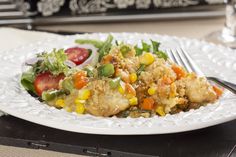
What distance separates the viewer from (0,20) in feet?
9.22

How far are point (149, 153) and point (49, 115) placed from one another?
261 millimetres

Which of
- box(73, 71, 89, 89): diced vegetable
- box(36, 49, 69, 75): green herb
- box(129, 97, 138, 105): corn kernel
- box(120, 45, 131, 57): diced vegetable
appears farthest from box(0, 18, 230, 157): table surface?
box(129, 97, 138, 105): corn kernel

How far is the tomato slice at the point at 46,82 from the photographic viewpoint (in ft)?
4.83

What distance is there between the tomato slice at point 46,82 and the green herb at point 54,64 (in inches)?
0.6

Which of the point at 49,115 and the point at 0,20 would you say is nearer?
the point at 49,115

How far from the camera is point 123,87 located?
4.33 ft

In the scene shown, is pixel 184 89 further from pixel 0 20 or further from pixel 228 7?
pixel 0 20

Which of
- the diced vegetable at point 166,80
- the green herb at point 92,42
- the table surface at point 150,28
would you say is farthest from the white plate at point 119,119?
the table surface at point 150,28

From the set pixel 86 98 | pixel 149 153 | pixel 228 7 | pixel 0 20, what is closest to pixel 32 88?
pixel 86 98

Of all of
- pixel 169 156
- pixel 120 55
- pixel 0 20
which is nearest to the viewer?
pixel 169 156

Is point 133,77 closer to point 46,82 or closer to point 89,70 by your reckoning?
point 89,70

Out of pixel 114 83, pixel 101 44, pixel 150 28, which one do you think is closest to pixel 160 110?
pixel 114 83

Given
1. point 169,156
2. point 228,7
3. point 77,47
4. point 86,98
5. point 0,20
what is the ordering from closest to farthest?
point 169,156 < point 86,98 < point 77,47 < point 228,7 < point 0,20

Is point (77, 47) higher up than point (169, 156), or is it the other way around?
point (77, 47)
